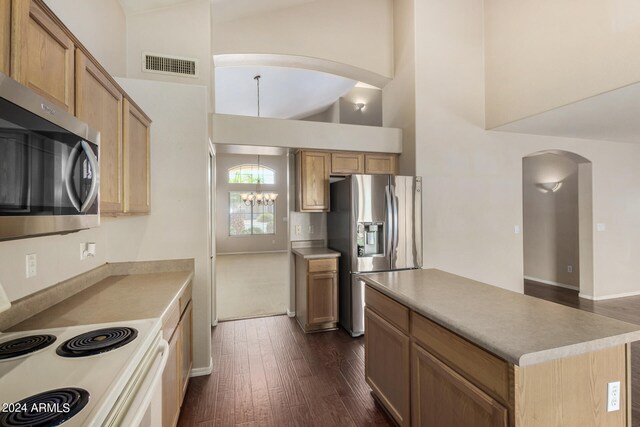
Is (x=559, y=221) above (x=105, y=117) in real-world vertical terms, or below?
below

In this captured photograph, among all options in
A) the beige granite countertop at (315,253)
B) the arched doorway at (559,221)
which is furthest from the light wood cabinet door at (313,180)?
the arched doorway at (559,221)

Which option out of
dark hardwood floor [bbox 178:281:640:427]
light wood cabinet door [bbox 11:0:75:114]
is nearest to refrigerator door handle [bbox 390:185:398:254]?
dark hardwood floor [bbox 178:281:640:427]

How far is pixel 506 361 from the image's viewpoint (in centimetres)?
109

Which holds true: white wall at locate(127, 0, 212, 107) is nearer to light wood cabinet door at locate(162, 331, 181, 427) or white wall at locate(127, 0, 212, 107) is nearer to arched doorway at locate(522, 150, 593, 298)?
light wood cabinet door at locate(162, 331, 181, 427)

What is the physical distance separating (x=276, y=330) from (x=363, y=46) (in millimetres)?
3961

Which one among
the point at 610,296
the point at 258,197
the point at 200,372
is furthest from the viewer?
the point at 258,197

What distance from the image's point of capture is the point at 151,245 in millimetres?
2443

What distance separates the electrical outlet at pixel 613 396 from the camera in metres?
1.19

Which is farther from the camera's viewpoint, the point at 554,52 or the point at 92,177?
the point at 554,52

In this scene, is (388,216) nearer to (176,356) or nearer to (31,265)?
(176,356)

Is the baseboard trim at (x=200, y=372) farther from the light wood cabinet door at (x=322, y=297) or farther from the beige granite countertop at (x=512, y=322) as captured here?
the beige granite countertop at (x=512, y=322)

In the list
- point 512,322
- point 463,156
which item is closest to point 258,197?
point 463,156

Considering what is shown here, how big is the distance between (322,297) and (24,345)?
2.72 meters

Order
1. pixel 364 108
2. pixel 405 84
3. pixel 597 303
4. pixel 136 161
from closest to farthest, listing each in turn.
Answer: pixel 136 161
pixel 405 84
pixel 597 303
pixel 364 108
